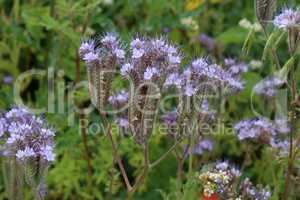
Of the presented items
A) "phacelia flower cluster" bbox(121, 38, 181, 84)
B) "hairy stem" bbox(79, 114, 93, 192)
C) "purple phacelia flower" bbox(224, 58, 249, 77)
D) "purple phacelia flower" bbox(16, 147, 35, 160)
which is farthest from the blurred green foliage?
"purple phacelia flower" bbox(16, 147, 35, 160)

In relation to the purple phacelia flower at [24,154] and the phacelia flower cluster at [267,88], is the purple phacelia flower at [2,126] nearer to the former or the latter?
the purple phacelia flower at [24,154]

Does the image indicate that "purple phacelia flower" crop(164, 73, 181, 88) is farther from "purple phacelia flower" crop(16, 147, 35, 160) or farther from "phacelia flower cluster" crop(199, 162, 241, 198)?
"purple phacelia flower" crop(16, 147, 35, 160)

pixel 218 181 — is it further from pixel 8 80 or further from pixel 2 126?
pixel 8 80

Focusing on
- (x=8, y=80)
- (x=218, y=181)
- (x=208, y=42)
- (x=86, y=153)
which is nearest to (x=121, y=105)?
(x=86, y=153)

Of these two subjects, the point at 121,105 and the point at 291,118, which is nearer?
the point at 291,118

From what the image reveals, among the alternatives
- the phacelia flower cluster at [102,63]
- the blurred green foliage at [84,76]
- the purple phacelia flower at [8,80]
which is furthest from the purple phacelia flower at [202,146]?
the purple phacelia flower at [8,80]

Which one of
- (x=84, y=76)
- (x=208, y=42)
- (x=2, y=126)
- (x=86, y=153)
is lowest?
(x=86, y=153)

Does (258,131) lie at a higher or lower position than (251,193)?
higher

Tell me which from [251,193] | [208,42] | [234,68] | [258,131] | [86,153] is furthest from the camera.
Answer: [208,42]

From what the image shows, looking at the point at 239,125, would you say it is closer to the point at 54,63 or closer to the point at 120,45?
the point at 120,45
